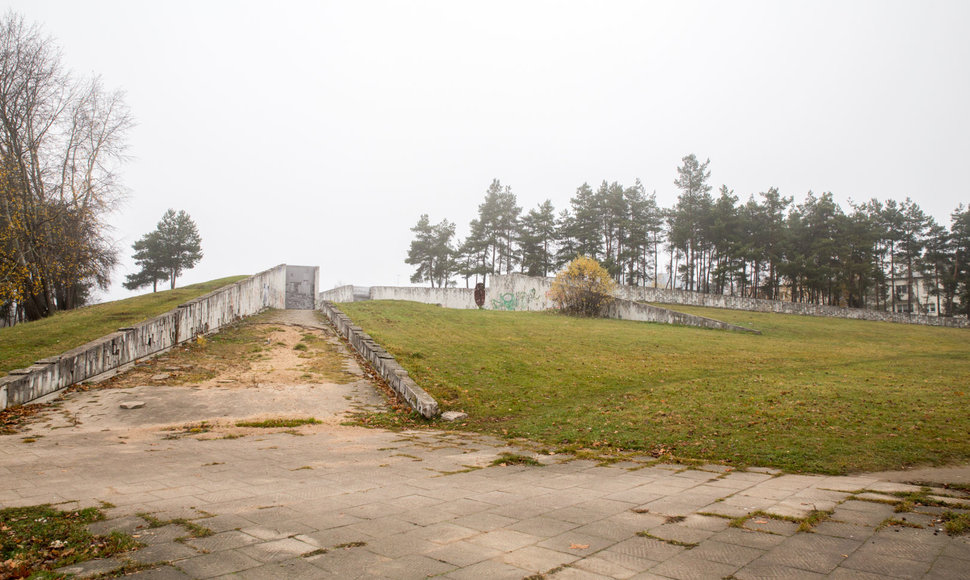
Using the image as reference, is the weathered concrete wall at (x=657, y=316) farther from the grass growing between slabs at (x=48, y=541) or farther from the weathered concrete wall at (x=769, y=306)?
the grass growing between slabs at (x=48, y=541)

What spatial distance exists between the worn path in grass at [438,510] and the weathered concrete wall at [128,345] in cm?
175

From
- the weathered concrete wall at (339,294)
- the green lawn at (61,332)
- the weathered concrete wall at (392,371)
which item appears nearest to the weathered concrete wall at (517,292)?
the weathered concrete wall at (339,294)

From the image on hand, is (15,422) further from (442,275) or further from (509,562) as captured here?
(442,275)

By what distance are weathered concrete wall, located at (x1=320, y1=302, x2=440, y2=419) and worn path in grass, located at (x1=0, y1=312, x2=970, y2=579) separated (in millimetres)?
1581

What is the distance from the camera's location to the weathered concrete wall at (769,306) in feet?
123

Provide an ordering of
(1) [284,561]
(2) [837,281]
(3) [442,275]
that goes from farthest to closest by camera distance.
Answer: (3) [442,275] < (2) [837,281] < (1) [284,561]

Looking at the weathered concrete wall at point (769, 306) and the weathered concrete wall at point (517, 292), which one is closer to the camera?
the weathered concrete wall at point (769, 306)

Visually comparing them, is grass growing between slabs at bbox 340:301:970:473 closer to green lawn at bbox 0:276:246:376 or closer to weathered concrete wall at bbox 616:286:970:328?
green lawn at bbox 0:276:246:376

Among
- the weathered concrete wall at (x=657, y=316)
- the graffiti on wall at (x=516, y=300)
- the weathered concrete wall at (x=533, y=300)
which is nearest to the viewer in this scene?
the weathered concrete wall at (x=657, y=316)

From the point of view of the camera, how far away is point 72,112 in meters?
23.9

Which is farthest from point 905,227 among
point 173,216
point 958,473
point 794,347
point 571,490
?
point 173,216

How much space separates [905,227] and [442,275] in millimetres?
51056

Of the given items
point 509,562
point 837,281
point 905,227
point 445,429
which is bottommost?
point 445,429

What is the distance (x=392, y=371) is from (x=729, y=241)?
4397 cm
